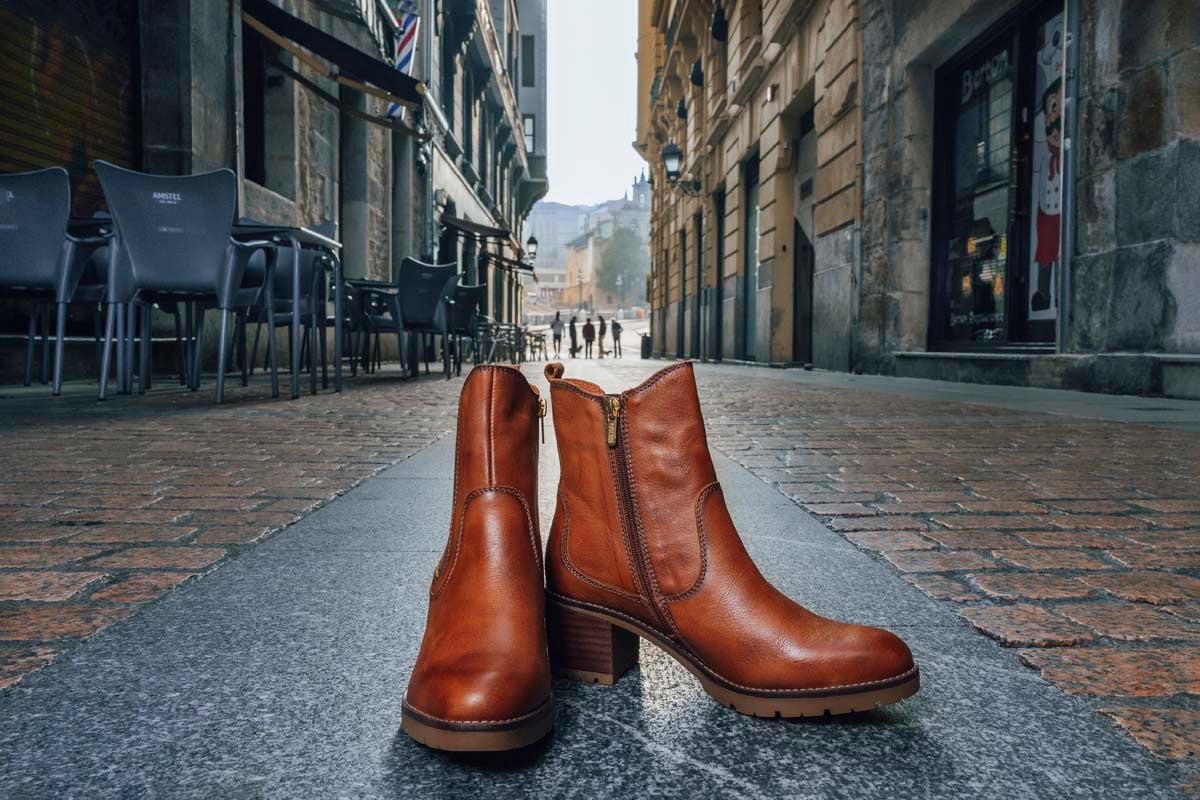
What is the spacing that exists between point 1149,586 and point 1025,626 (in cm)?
42

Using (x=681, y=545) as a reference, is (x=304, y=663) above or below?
below

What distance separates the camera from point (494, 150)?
Result: 2975 cm

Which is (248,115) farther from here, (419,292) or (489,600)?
(489,600)

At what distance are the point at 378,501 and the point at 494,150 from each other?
94.9 ft

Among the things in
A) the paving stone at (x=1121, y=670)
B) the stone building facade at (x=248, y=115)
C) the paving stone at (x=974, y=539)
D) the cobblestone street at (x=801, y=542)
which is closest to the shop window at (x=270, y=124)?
the stone building facade at (x=248, y=115)

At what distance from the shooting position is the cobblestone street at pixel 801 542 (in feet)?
3.69

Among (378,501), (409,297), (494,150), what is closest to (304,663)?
(378,501)

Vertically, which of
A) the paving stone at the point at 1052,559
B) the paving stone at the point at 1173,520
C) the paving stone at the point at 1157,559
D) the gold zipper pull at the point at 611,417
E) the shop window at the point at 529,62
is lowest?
the paving stone at the point at 1052,559

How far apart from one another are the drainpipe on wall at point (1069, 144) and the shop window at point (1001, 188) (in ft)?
1.56

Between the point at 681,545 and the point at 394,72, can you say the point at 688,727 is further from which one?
the point at 394,72

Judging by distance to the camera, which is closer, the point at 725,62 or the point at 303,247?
the point at 303,247

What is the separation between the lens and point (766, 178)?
14812 mm

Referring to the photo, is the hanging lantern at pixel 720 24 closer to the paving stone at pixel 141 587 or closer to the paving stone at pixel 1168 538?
the paving stone at pixel 1168 538

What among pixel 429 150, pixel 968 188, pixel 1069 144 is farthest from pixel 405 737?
pixel 429 150
